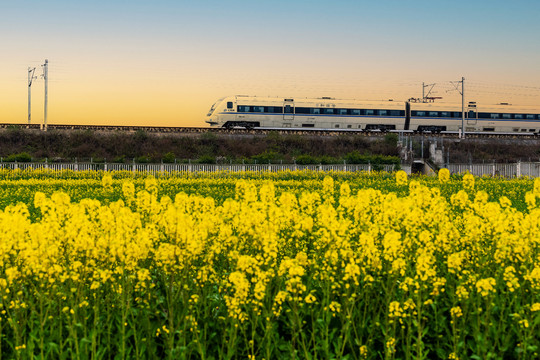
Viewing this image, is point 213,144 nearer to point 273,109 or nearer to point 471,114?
point 273,109

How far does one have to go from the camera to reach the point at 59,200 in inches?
300

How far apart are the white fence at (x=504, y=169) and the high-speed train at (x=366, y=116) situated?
1867 centimetres

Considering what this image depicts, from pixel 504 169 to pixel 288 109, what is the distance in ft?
77.8

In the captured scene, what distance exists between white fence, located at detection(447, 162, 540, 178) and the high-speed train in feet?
61.2

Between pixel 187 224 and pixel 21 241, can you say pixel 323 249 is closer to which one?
pixel 187 224

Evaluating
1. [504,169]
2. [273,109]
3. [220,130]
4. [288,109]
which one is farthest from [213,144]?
[504,169]

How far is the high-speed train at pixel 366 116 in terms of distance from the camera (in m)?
60.3

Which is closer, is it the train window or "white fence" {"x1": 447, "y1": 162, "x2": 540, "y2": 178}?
"white fence" {"x1": 447, "y1": 162, "x2": 540, "y2": 178}

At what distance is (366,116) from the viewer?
63.9 metres

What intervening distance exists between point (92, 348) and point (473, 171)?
147 ft

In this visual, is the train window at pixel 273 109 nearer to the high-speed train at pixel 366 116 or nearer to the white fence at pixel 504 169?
the high-speed train at pixel 366 116

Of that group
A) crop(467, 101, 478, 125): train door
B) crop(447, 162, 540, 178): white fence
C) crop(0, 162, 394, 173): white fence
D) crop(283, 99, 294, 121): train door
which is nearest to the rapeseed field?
crop(0, 162, 394, 173): white fence

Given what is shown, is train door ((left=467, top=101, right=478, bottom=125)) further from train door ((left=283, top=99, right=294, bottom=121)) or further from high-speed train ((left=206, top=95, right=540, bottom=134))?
train door ((left=283, top=99, right=294, bottom=121))

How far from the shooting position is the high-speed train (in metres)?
60.3
